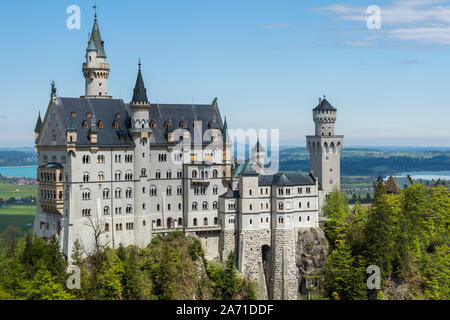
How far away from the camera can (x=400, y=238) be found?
114000 millimetres

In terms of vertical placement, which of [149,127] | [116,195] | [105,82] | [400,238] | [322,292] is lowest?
[322,292]

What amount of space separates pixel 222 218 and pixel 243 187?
5.90 metres

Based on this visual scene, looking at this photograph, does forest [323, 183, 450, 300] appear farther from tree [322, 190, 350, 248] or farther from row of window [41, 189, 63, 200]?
row of window [41, 189, 63, 200]

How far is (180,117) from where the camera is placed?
11138cm

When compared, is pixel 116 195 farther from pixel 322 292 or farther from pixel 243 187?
pixel 322 292

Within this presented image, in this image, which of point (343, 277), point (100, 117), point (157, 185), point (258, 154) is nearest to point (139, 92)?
point (100, 117)

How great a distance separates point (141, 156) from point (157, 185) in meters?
5.69

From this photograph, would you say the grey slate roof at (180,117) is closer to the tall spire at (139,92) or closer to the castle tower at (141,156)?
the castle tower at (141,156)

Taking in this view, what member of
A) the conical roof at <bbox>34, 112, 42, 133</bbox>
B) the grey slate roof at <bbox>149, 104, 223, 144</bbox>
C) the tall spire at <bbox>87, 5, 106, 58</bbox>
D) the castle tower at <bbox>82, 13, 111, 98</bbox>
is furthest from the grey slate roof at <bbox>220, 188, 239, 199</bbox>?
the conical roof at <bbox>34, 112, 42, 133</bbox>

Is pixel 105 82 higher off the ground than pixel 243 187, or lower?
higher

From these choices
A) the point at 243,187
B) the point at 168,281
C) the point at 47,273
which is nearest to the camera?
the point at 47,273

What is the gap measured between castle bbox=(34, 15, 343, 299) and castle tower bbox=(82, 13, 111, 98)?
157 mm
